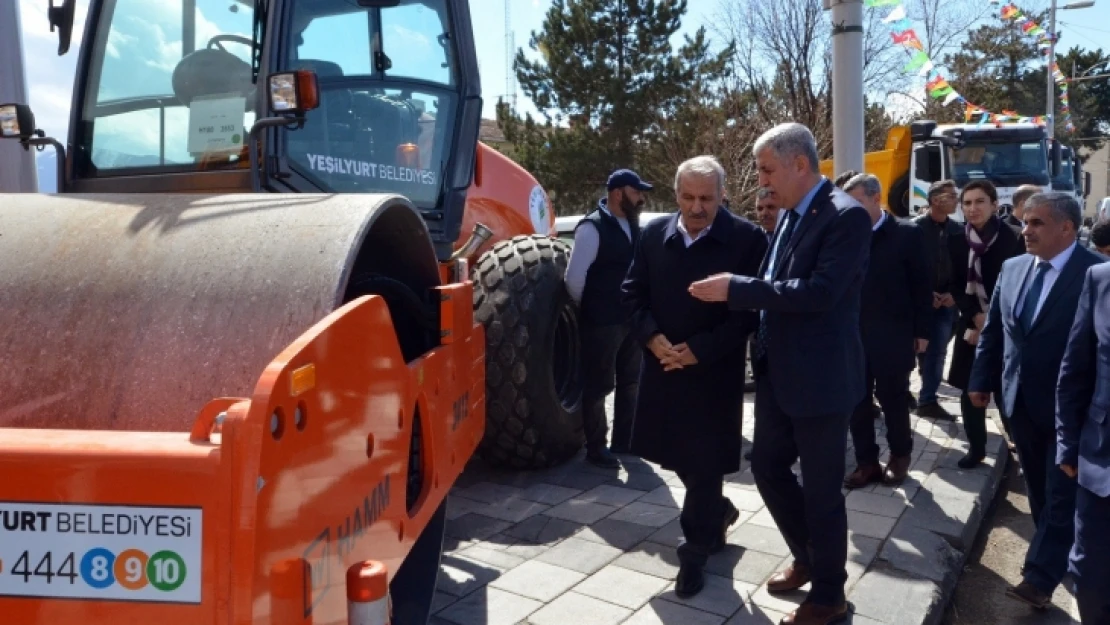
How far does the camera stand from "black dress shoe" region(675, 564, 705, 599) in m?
3.71

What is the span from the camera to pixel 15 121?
11.3 ft

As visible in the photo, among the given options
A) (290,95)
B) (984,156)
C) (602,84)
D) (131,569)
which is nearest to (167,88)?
(290,95)

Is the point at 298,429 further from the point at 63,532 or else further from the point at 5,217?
the point at 5,217

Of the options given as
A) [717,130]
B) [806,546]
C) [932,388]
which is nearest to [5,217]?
[806,546]

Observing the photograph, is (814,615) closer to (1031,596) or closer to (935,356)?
(1031,596)

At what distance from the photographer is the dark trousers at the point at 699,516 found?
3.77 m

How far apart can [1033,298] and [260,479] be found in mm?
3392

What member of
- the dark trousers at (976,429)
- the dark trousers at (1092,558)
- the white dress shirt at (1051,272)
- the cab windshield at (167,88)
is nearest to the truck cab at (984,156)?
the dark trousers at (976,429)

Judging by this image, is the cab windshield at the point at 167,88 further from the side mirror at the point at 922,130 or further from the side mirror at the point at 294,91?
the side mirror at the point at 922,130

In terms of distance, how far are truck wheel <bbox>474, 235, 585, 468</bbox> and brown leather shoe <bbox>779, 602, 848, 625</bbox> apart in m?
1.87

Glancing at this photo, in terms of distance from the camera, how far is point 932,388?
6906mm

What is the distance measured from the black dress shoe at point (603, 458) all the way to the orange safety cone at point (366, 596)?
142 inches

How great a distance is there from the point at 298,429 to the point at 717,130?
737 inches

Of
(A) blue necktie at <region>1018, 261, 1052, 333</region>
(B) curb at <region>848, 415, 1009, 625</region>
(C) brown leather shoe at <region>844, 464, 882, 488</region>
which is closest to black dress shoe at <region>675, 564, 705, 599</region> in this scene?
(B) curb at <region>848, 415, 1009, 625</region>
